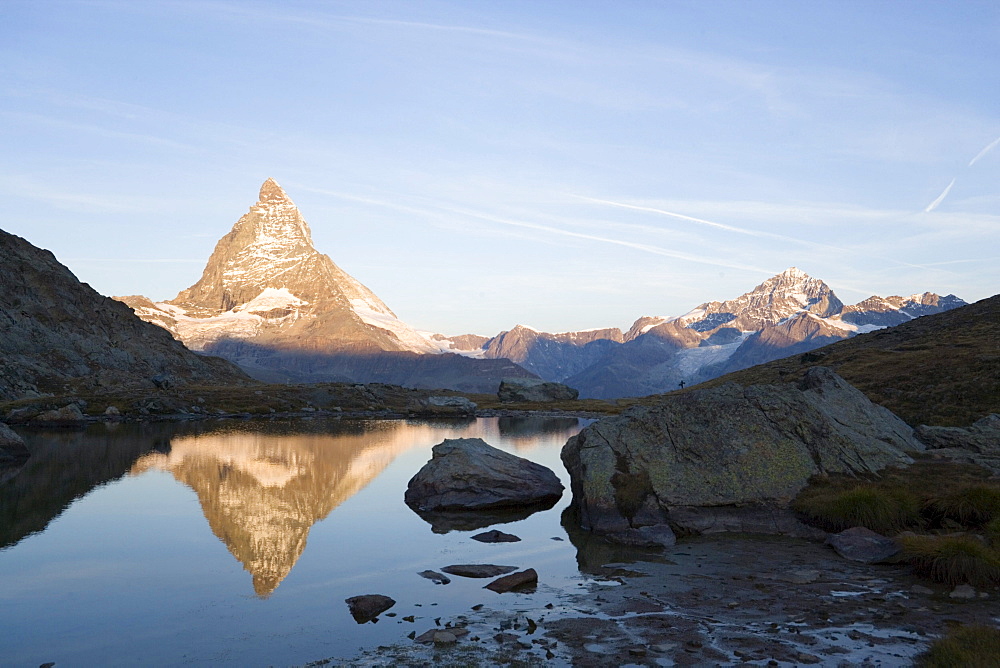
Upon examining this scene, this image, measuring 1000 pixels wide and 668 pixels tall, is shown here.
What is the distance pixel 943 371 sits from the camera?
64.8 metres

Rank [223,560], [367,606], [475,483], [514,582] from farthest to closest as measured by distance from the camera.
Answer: [475,483] < [223,560] < [514,582] < [367,606]

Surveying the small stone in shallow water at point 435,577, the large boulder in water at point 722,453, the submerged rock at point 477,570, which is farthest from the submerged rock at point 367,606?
the large boulder in water at point 722,453

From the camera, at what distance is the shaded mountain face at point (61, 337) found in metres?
140

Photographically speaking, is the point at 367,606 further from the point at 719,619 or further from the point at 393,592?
the point at 719,619

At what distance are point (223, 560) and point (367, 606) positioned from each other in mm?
10394

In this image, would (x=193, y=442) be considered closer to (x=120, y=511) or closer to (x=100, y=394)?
(x=120, y=511)

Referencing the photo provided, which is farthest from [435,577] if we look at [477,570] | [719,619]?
[719,619]

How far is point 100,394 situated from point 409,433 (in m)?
67.0

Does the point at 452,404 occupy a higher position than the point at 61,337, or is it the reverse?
the point at 61,337

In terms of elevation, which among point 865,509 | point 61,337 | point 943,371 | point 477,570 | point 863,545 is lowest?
point 477,570

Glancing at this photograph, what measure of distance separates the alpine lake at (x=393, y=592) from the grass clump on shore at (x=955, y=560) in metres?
0.78

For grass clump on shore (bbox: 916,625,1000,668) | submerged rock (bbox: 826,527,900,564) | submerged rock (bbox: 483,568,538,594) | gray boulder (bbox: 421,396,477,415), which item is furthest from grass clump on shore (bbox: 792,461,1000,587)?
gray boulder (bbox: 421,396,477,415)

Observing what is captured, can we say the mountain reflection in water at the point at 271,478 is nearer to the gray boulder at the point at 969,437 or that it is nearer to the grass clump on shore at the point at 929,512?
the grass clump on shore at the point at 929,512

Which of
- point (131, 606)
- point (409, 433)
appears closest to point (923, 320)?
point (409, 433)
